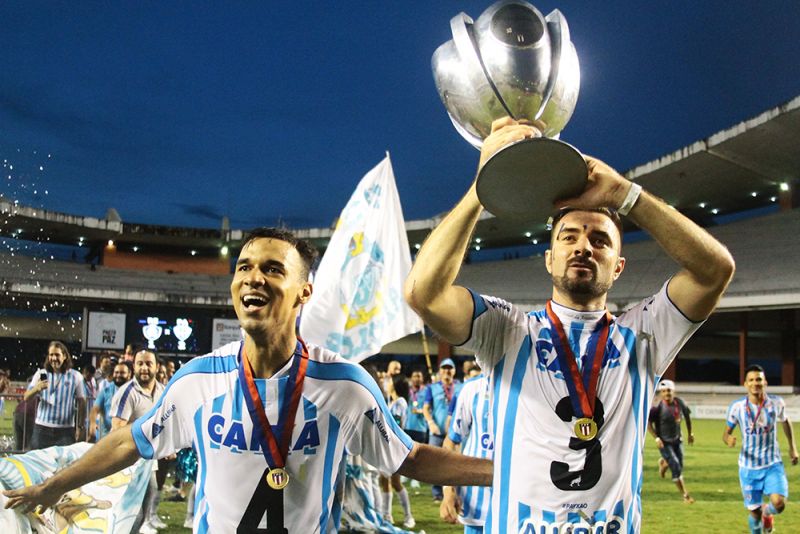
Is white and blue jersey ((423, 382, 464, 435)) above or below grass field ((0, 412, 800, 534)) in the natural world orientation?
above

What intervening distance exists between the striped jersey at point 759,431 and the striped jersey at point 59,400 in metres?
9.07

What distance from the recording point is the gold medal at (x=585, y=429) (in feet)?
8.82

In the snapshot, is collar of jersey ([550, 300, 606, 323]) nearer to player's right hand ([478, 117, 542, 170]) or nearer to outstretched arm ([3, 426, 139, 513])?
player's right hand ([478, 117, 542, 170])

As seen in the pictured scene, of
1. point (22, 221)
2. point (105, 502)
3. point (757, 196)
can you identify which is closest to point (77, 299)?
point (22, 221)

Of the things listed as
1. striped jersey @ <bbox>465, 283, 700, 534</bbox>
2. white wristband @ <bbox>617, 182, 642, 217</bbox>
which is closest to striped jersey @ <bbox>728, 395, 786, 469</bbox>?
striped jersey @ <bbox>465, 283, 700, 534</bbox>

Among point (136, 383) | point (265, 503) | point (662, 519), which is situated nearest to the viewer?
point (265, 503)

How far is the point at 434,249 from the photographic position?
8.50 ft

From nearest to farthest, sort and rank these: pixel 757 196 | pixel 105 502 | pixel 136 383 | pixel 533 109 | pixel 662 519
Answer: pixel 533 109 < pixel 105 502 < pixel 136 383 < pixel 662 519 < pixel 757 196

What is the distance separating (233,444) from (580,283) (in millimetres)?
1389

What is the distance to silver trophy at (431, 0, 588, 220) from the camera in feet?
7.49

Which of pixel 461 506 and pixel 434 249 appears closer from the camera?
pixel 434 249

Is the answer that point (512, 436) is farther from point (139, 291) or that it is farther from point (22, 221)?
point (22, 221)

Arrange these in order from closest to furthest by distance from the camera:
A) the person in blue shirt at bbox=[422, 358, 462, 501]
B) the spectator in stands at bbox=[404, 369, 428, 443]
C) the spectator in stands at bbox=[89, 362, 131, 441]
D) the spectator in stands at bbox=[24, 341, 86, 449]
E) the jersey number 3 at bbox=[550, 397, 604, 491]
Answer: the jersey number 3 at bbox=[550, 397, 604, 491]
the spectator in stands at bbox=[89, 362, 131, 441]
the spectator in stands at bbox=[24, 341, 86, 449]
the person in blue shirt at bbox=[422, 358, 462, 501]
the spectator in stands at bbox=[404, 369, 428, 443]

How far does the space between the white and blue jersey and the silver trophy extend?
9915mm
